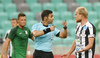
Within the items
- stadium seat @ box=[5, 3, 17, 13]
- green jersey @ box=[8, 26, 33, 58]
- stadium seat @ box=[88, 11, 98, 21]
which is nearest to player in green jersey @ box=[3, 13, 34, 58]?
green jersey @ box=[8, 26, 33, 58]

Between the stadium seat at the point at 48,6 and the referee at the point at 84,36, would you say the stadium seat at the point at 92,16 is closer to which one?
the stadium seat at the point at 48,6

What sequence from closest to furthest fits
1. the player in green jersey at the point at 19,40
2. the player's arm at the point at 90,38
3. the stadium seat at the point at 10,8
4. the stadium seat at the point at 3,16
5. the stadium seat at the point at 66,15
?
the player's arm at the point at 90,38 < the player in green jersey at the point at 19,40 < the stadium seat at the point at 3,16 < the stadium seat at the point at 66,15 < the stadium seat at the point at 10,8

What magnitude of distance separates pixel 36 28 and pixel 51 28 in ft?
1.81

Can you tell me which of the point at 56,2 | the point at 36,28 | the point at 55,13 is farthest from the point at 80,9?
the point at 56,2

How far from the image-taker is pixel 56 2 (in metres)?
18.9

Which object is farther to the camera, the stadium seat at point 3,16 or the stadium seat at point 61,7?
the stadium seat at point 61,7

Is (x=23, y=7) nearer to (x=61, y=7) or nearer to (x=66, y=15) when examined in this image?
(x=61, y=7)

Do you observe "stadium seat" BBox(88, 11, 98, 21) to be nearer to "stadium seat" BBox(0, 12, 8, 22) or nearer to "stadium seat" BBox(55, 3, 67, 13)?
"stadium seat" BBox(55, 3, 67, 13)

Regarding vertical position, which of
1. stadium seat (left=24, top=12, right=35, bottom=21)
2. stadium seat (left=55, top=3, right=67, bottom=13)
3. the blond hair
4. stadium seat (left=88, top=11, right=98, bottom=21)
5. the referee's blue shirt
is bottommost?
stadium seat (left=88, top=11, right=98, bottom=21)

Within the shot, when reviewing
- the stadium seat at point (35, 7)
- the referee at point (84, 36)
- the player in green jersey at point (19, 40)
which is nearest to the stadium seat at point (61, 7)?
the stadium seat at point (35, 7)

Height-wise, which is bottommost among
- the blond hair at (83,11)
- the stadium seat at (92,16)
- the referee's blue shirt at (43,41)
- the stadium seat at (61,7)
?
the stadium seat at (92,16)

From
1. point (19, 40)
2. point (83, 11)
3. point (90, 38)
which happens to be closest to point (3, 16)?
point (19, 40)

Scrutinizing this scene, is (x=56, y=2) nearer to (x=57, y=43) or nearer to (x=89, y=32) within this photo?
(x=57, y=43)

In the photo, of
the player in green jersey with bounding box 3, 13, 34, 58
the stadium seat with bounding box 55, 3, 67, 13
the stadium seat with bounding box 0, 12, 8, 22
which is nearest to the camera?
the player in green jersey with bounding box 3, 13, 34, 58
